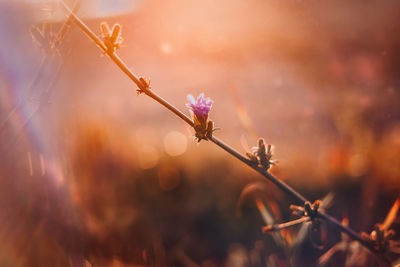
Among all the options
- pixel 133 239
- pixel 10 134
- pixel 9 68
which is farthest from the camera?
pixel 133 239

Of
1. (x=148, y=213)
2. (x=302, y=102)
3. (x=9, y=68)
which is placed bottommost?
(x=148, y=213)

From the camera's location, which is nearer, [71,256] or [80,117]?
[71,256]

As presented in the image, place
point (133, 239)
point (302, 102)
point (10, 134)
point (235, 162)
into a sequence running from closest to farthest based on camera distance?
point (10, 134) < point (133, 239) < point (235, 162) < point (302, 102)

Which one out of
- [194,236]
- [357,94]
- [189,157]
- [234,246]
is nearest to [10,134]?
[194,236]

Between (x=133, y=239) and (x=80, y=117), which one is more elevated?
(x=80, y=117)

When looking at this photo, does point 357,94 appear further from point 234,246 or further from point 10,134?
point 10,134

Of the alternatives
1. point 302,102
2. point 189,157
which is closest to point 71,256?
point 189,157
